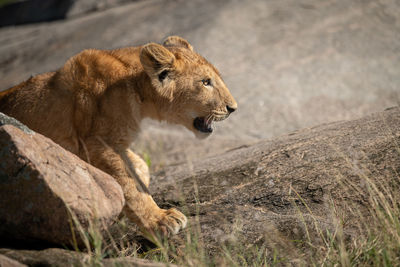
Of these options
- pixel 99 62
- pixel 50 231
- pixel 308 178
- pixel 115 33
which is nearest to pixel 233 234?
pixel 308 178

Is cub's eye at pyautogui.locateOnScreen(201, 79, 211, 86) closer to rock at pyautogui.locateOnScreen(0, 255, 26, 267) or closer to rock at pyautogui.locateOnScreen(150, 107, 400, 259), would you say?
rock at pyautogui.locateOnScreen(150, 107, 400, 259)

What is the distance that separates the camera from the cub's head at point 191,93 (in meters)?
4.33

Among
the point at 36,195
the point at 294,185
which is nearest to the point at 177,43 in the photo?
the point at 294,185

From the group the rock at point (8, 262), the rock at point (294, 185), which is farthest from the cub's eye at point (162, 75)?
the rock at point (8, 262)

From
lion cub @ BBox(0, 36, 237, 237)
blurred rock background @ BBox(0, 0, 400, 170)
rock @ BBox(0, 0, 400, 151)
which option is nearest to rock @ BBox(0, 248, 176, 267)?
lion cub @ BBox(0, 36, 237, 237)

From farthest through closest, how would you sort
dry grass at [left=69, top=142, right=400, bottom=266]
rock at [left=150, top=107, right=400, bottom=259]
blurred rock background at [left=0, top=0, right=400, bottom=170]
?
blurred rock background at [left=0, top=0, right=400, bottom=170] < rock at [left=150, top=107, right=400, bottom=259] < dry grass at [left=69, top=142, right=400, bottom=266]

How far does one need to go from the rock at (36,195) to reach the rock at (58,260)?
16 cm

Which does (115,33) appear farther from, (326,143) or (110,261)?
(110,261)

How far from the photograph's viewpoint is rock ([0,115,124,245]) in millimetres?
3008

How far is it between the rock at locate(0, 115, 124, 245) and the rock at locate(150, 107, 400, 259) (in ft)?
2.84

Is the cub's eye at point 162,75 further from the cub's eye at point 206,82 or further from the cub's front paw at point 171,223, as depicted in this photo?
the cub's front paw at point 171,223

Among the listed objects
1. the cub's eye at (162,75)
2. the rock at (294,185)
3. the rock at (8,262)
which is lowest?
the rock at (294,185)

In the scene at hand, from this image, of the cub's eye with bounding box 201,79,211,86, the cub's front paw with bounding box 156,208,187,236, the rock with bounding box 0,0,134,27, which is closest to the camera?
the cub's front paw with bounding box 156,208,187,236

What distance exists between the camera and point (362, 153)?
4059 mm
